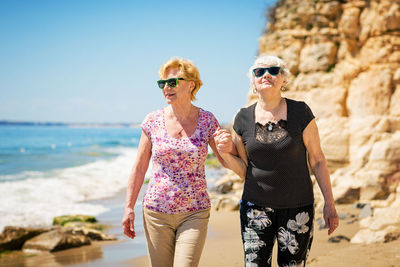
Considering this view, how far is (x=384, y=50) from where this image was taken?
10742 millimetres

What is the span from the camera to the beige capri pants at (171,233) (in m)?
3.01

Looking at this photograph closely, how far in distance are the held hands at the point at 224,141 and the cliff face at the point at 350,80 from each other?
239 inches

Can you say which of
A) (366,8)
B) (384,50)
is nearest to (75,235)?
Answer: (384,50)

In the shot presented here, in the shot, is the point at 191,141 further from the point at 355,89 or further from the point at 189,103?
the point at 355,89

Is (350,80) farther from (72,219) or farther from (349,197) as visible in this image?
(72,219)

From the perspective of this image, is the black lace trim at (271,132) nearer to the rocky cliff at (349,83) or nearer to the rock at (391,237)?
the rock at (391,237)

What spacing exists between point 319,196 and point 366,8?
5.73 metres

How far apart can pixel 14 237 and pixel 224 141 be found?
228 inches

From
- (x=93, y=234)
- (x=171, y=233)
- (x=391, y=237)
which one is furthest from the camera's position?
(x=93, y=234)

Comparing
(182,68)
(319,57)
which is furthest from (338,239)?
(319,57)

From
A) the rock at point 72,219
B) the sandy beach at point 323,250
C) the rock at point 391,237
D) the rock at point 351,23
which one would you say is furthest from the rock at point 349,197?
the rock at point 72,219

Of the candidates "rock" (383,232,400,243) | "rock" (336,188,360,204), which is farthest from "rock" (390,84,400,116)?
"rock" (383,232,400,243)

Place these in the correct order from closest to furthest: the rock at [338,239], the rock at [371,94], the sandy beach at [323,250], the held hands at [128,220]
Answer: the held hands at [128,220] → the sandy beach at [323,250] → the rock at [338,239] → the rock at [371,94]

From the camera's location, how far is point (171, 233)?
3100 millimetres
